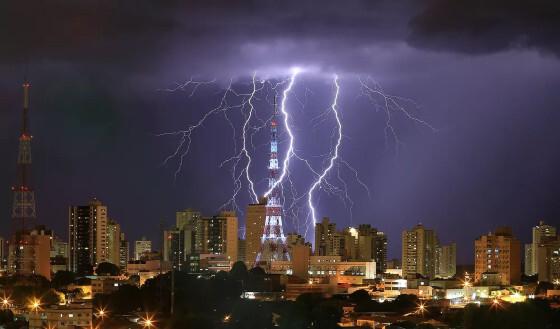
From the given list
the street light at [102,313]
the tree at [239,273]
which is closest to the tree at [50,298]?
the street light at [102,313]

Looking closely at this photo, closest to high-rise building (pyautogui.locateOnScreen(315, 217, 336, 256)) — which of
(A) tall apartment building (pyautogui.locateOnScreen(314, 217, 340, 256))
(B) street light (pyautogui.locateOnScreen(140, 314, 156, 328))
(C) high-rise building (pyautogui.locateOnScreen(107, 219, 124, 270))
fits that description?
(A) tall apartment building (pyautogui.locateOnScreen(314, 217, 340, 256))

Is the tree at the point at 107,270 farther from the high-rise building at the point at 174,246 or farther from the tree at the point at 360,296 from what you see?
the tree at the point at 360,296

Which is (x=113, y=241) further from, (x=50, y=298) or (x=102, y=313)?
(x=102, y=313)

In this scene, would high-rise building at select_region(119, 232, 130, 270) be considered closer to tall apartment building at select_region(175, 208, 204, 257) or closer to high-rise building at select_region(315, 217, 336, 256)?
tall apartment building at select_region(175, 208, 204, 257)

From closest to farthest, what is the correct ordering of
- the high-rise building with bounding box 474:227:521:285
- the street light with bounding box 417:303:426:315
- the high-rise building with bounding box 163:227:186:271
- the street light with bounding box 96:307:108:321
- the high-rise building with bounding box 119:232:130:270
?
the street light with bounding box 96:307:108:321
the street light with bounding box 417:303:426:315
the high-rise building with bounding box 474:227:521:285
the high-rise building with bounding box 163:227:186:271
the high-rise building with bounding box 119:232:130:270

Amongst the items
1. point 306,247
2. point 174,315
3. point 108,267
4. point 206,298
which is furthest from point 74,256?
point 174,315

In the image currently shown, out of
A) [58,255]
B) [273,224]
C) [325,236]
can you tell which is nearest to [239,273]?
[273,224]
